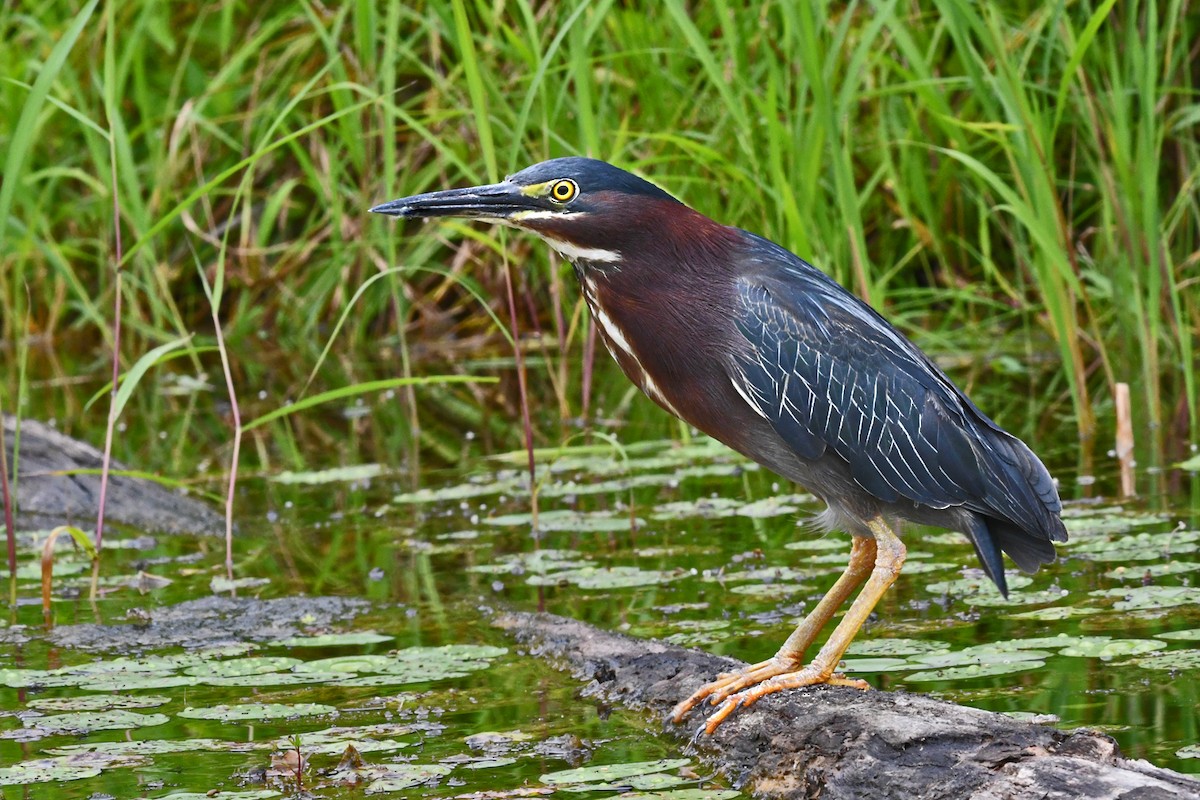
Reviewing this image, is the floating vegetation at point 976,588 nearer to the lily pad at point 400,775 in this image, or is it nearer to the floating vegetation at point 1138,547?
the floating vegetation at point 1138,547

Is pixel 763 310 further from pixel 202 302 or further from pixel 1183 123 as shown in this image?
pixel 202 302

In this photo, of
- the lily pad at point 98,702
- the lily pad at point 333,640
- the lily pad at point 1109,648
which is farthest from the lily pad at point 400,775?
the lily pad at point 1109,648

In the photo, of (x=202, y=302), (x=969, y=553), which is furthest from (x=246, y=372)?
(x=969, y=553)

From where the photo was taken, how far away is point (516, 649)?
4434 millimetres

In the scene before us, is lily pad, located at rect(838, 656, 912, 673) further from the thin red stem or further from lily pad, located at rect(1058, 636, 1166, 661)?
the thin red stem

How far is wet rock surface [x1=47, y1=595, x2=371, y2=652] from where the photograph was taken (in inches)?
181

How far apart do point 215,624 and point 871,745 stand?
2.29 m

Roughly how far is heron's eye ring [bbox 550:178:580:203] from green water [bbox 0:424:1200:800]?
121cm

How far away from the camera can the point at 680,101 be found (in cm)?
769

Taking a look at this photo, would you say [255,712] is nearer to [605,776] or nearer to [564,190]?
[605,776]

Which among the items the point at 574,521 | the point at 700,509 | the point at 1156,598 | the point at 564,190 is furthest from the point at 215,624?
the point at 1156,598

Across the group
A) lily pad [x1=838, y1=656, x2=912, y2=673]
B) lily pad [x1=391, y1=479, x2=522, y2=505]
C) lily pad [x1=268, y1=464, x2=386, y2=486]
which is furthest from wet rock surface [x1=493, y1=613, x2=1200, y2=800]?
lily pad [x1=268, y1=464, x2=386, y2=486]

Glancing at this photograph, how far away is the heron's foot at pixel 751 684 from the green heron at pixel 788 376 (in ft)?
0.41

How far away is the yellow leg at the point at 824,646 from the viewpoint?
12.0 feet
